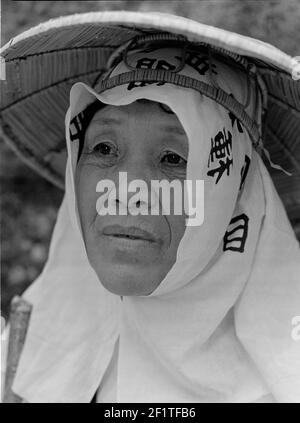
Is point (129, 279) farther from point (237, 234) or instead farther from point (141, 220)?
point (237, 234)

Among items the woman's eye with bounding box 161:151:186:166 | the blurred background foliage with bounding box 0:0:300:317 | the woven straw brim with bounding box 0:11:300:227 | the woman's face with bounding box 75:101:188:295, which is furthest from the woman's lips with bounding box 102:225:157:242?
the blurred background foliage with bounding box 0:0:300:317

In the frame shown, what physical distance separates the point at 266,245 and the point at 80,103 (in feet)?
1.63

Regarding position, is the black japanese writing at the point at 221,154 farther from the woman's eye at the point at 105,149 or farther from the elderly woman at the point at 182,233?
the woman's eye at the point at 105,149

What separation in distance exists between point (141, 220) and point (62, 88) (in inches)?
21.8

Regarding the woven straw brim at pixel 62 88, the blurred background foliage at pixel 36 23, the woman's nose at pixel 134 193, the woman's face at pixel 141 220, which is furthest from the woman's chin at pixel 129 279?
the blurred background foliage at pixel 36 23

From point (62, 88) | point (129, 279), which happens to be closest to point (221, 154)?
point (129, 279)

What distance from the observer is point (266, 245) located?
1467mm

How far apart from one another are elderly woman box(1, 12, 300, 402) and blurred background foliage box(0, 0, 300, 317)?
981mm

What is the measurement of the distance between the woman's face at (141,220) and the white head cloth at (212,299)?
0.03 m

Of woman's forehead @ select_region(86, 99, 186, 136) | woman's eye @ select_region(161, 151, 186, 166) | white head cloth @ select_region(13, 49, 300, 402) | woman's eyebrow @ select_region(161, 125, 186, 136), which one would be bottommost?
white head cloth @ select_region(13, 49, 300, 402)

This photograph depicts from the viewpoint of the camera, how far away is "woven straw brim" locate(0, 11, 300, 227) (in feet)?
4.73

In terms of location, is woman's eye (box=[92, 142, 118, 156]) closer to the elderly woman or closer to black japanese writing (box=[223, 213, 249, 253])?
the elderly woman

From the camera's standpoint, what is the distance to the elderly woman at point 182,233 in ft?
4.56

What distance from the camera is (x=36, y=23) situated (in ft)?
9.19
